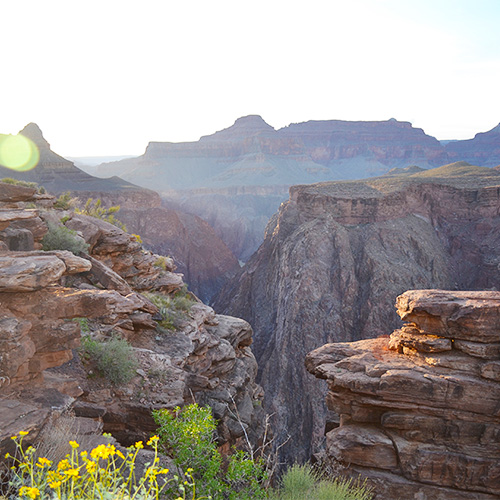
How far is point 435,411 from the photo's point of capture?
31.7 ft

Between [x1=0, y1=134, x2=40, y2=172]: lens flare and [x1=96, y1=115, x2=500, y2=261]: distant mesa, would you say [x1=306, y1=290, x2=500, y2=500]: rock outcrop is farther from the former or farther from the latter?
[x1=96, y1=115, x2=500, y2=261]: distant mesa

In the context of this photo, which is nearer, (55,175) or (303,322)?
(303,322)

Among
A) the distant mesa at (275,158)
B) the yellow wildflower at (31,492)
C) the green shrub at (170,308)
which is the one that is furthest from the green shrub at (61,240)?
the distant mesa at (275,158)

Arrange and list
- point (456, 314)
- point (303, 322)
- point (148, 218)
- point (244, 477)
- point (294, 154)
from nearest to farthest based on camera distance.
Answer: point (244, 477), point (456, 314), point (303, 322), point (148, 218), point (294, 154)

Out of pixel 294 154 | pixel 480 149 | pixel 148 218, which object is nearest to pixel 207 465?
pixel 148 218

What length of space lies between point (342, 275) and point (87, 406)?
107ft

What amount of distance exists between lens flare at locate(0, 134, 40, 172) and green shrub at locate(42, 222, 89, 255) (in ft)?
206

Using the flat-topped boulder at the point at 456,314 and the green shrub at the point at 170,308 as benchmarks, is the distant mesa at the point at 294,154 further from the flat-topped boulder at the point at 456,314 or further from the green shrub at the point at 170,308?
the flat-topped boulder at the point at 456,314

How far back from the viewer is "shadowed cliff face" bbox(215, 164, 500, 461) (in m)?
33.5

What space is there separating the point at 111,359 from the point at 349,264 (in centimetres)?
3258

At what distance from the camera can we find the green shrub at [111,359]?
29.2 feet

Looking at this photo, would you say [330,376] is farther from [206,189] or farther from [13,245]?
[206,189]

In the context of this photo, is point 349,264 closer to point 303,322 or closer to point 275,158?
point 303,322

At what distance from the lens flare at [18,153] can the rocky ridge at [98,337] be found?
6209 centimetres
